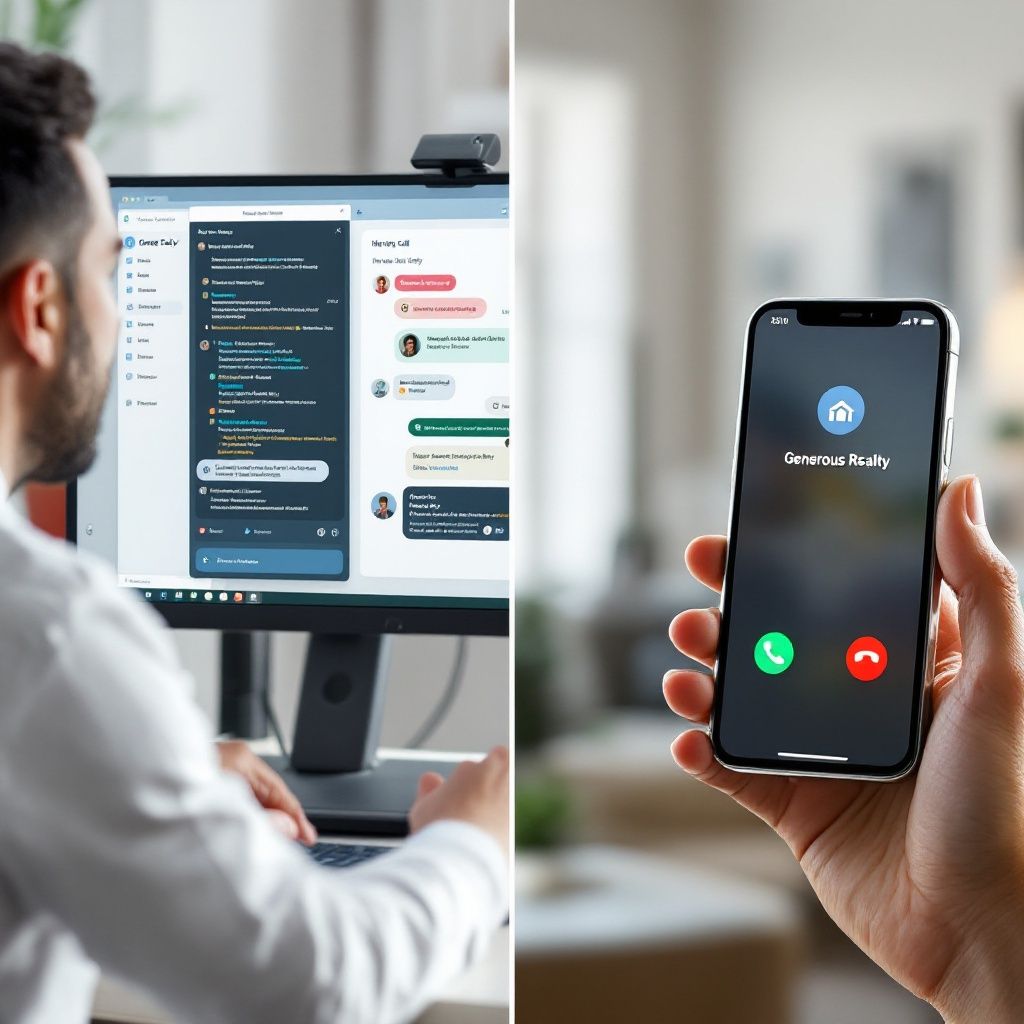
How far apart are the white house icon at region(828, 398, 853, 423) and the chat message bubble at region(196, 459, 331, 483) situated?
1.09 feet

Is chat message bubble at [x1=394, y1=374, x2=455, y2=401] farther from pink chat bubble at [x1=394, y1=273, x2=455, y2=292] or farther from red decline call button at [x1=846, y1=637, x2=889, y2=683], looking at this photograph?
red decline call button at [x1=846, y1=637, x2=889, y2=683]

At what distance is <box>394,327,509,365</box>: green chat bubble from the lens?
780 mm

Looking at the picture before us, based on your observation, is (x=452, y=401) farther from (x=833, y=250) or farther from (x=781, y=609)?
(x=833, y=250)

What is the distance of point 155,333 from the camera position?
0.81 metres

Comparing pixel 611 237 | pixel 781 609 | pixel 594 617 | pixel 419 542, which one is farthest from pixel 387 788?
pixel 611 237

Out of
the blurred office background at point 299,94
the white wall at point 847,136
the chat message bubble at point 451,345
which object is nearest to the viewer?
the chat message bubble at point 451,345

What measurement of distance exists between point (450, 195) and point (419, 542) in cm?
22

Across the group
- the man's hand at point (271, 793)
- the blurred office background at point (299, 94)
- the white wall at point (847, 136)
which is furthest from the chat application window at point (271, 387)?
the white wall at point (847, 136)

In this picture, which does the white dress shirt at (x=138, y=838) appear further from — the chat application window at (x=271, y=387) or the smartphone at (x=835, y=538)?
the chat application window at (x=271, y=387)

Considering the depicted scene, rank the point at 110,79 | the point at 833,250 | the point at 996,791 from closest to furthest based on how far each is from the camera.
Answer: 1. the point at 996,791
2. the point at 110,79
3. the point at 833,250

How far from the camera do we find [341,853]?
67cm

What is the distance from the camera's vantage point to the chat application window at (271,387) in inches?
31.2

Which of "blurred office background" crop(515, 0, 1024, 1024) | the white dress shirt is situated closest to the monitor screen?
the white dress shirt

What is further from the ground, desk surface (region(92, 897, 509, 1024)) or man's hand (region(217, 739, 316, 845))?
man's hand (region(217, 739, 316, 845))
